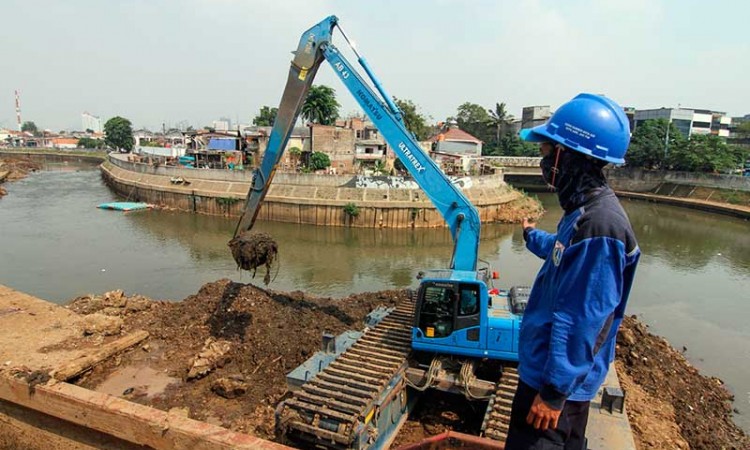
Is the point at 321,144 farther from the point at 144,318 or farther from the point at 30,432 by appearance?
the point at 30,432

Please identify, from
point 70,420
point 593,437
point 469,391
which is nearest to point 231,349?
point 70,420

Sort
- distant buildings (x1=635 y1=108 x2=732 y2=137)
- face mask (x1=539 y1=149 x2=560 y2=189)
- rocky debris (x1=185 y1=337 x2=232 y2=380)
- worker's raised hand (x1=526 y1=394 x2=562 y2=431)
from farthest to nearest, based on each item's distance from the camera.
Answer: distant buildings (x1=635 y1=108 x2=732 y2=137) < rocky debris (x1=185 y1=337 x2=232 y2=380) < face mask (x1=539 y1=149 x2=560 y2=189) < worker's raised hand (x1=526 y1=394 x2=562 y2=431)

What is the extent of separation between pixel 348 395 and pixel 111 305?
7613 mm

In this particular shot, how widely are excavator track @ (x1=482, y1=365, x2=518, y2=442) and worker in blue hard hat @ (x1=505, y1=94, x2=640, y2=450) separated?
2.90m

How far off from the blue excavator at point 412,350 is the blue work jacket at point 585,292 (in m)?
3.31

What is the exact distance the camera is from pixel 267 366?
7582 millimetres

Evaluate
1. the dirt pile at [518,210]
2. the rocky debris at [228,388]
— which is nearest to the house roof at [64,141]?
the dirt pile at [518,210]

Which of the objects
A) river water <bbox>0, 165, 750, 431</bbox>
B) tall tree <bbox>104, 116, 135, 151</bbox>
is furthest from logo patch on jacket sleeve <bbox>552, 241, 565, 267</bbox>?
tall tree <bbox>104, 116, 135, 151</bbox>

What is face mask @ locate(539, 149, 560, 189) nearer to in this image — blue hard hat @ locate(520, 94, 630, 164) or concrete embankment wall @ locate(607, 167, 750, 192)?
blue hard hat @ locate(520, 94, 630, 164)

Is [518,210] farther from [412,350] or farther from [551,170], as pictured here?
[551,170]

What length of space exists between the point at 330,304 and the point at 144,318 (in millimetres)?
4057

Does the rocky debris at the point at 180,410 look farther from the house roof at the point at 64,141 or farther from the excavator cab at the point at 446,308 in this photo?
the house roof at the point at 64,141

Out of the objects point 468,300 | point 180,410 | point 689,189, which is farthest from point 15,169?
point 689,189

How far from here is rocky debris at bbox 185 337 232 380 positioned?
23.9ft
